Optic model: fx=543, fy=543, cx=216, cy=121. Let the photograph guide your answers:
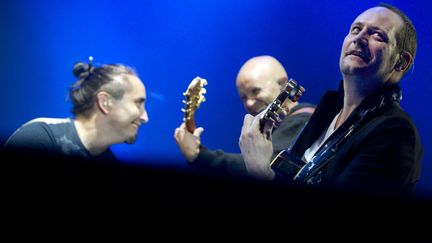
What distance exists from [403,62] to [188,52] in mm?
1085

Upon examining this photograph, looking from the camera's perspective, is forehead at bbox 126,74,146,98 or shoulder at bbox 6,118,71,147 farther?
forehead at bbox 126,74,146,98

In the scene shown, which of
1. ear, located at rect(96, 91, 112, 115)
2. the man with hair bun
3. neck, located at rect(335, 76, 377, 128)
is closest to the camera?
neck, located at rect(335, 76, 377, 128)

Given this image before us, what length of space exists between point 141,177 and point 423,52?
1416 millimetres

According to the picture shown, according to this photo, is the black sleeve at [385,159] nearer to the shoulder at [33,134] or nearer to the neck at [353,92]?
the neck at [353,92]

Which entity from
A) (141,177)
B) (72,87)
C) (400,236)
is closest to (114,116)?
(72,87)

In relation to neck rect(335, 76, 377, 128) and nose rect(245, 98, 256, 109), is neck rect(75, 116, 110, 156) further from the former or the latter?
neck rect(335, 76, 377, 128)

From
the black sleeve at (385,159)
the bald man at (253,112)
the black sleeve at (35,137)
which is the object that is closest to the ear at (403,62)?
the black sleeve at (385,159)

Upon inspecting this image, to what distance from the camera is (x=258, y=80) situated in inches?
96.8

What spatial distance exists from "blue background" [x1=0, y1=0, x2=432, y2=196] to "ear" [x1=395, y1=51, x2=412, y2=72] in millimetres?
258

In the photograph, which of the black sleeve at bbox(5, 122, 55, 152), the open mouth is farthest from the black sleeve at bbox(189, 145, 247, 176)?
the open mouth

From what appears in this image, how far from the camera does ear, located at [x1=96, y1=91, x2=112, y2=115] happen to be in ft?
7.17

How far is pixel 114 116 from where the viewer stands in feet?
7.22

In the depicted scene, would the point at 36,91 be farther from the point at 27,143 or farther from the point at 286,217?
the point at 286,217

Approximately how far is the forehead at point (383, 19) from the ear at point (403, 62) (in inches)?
3.4
